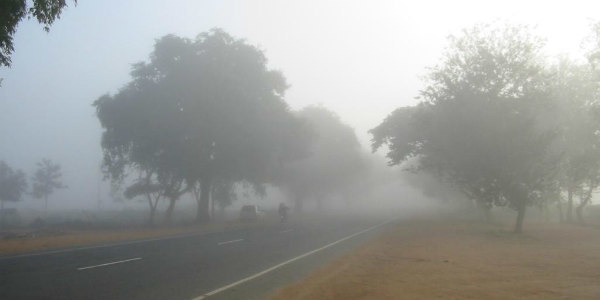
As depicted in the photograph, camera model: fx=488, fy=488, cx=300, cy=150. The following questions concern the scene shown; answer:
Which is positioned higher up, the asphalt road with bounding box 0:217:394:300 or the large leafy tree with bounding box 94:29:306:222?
the large leafy tree with bounding box 94:29:306:222

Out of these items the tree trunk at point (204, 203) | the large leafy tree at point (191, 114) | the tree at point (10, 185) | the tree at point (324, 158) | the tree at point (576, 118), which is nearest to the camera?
the tree at point (576, 118)

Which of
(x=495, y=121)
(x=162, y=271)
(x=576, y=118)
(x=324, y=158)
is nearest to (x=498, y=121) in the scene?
(x=495, y=121)

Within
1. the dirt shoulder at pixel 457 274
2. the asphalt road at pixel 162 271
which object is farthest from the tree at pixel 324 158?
the asphalt road at pixel 162 271

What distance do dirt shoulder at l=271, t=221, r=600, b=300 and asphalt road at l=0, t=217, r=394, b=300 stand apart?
1036 mm

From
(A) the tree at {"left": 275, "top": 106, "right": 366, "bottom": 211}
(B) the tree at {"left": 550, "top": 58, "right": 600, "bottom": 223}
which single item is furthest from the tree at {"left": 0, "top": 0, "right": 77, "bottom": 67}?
(A) the tree at {"left": 275, "top": 106, "right": 366, "bottom": 211}

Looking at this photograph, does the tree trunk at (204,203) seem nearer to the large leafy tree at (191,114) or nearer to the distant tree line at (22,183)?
the large leafy tree at (191,114)

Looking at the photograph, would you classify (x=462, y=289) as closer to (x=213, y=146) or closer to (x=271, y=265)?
(x=271, y=265)

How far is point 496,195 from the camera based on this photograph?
27359mm

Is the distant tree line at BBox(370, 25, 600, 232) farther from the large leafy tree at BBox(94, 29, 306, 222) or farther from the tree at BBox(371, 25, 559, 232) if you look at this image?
the large leafy tree at BBox(94, 29, 306, 222)

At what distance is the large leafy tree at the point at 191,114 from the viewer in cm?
3781

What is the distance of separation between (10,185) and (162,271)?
78027mm

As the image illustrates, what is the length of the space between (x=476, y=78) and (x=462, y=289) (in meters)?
20.0

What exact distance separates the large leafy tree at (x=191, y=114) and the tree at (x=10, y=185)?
48.2m

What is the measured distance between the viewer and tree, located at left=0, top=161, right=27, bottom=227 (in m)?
77.8
